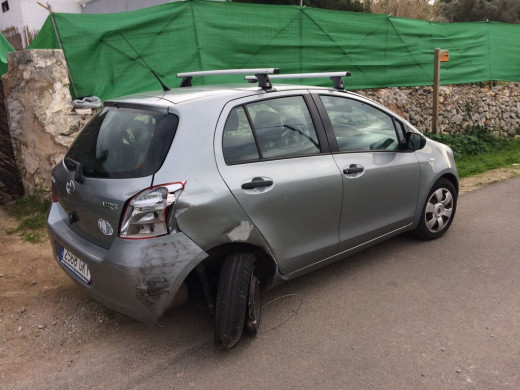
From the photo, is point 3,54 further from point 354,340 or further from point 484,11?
point 484,11

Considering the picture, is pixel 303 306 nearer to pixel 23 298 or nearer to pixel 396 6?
pixel 23 298

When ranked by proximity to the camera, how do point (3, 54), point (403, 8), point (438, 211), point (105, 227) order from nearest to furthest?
point (105, 227)
point (438, 211)
point (3, 54)
point (403, 8)

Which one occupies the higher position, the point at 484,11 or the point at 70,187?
the point at 484,11

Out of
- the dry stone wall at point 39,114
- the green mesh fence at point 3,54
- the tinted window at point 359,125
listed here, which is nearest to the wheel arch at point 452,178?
the tinted window at point 359,125

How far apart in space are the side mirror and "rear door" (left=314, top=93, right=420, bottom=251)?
2.5 inches

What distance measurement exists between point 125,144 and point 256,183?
861 millimetres

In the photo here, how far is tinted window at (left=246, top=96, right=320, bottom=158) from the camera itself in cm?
313

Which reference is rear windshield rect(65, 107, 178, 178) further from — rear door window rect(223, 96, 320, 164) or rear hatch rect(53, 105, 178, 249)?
rear door window rect(223, 96, 320, 164)

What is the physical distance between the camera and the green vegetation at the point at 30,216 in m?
4.85

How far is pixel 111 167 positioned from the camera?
2787mm

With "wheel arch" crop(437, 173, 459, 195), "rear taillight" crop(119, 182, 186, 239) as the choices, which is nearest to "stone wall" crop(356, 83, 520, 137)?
"wheel arch" crop(437, 173, 459, 195)

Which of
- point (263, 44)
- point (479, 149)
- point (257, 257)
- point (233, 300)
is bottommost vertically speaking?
point (479, 149)

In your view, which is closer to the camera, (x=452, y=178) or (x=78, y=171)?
(x=78, y=171)

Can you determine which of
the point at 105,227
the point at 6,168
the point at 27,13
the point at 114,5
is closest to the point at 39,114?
the point at 6,168
